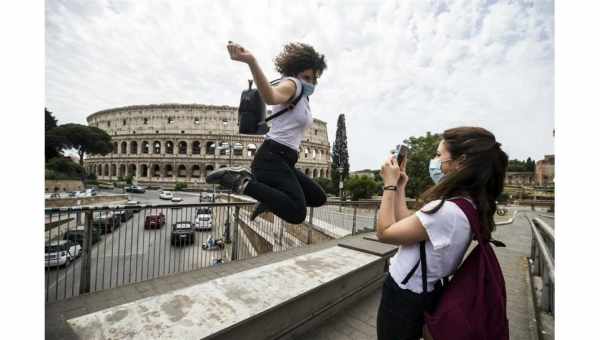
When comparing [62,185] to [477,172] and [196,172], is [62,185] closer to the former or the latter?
[196,172]

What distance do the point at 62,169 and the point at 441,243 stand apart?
3925 centimetres

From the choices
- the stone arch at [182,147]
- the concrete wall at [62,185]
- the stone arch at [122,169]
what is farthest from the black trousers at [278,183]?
the stone arch at [122,169]

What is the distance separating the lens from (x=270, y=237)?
725cm

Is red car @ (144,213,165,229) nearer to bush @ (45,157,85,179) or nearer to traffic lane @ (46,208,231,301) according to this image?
traffic lane @ (46,208,231,301)

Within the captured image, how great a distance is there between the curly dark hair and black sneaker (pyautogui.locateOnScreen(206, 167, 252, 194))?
671mm

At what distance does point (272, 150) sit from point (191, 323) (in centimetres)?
161

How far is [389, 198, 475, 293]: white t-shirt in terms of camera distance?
1.38m

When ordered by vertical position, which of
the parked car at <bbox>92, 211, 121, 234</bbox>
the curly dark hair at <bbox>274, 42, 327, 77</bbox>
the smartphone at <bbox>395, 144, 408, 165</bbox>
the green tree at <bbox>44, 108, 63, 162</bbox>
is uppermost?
the green tree at <bbox>44, 108, 63, 162</bbox>

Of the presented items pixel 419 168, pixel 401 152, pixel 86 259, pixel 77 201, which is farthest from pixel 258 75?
pixel 77 201

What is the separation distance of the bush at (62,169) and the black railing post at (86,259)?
3058cm

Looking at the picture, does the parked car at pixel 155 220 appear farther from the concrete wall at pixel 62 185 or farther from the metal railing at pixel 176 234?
the concrete wall at pixel 62 185

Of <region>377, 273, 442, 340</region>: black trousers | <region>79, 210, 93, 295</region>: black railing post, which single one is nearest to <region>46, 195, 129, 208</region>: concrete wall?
<region>79, 210, 93, 295</region>: black railing post

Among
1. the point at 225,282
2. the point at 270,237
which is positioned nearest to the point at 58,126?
the point at 270,237

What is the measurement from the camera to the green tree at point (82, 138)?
38719 millimetres
